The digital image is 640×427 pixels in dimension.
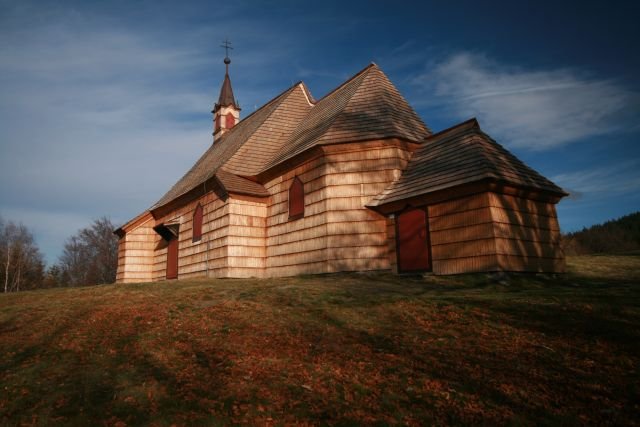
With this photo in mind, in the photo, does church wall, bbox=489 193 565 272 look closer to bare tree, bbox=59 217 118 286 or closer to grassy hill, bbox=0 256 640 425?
grassy hill, bbox=0 256 640 425

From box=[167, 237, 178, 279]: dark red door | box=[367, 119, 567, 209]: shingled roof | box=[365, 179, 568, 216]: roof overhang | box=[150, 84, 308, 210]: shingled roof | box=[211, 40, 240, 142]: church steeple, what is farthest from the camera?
box=[211, 40, 240, 142]: church steeple

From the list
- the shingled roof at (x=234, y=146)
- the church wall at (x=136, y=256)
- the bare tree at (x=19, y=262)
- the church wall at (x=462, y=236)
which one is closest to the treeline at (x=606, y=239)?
the shingled roof at (x=234, y=146)

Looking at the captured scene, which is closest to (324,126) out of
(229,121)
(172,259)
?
(172,259)

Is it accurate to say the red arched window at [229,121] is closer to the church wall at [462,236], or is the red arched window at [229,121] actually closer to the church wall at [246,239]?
the church wall at [246,239]

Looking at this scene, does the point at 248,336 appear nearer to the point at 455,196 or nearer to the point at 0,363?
the point at 0,363

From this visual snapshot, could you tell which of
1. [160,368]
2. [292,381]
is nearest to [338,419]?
[292,381]

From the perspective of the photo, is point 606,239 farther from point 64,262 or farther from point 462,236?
point 64,262

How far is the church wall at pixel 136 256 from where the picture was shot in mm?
28250

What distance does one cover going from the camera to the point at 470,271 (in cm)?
1340

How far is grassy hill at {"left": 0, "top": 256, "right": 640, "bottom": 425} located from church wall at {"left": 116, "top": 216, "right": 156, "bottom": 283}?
17.8m

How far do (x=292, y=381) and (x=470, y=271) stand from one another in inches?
360

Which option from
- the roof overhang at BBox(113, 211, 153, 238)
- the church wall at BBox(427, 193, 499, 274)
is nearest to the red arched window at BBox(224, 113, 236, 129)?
the roof overhang at BBox(113, 211, 153, 238)

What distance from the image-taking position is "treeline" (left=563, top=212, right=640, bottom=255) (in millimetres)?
45350

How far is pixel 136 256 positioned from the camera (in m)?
28.5
